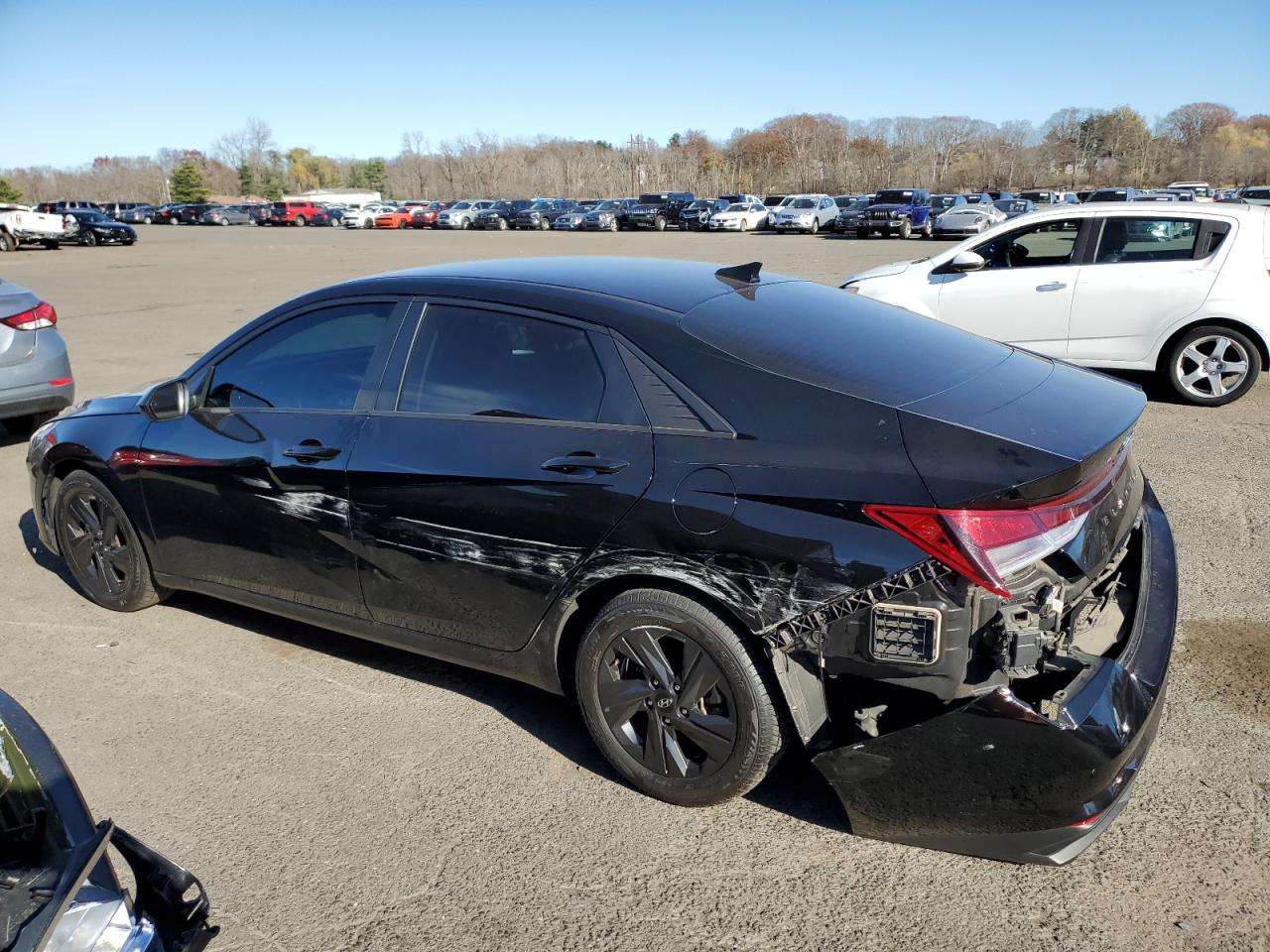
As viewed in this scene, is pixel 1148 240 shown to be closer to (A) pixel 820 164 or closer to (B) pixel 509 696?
(B) pixel 509 696

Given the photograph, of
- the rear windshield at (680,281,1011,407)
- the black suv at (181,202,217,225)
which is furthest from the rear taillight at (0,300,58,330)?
the black suv at (181,202,217,225)

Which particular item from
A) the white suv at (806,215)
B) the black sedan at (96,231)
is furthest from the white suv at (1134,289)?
the black sedan at (96,231)

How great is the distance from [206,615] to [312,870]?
219 centimetres

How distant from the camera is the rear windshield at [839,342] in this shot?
3020mm

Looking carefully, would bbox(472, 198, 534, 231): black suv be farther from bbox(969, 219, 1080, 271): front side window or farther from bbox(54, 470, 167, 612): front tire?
bbox(54, 470, 167, 612): front tire

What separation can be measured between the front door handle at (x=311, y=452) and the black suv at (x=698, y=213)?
150ft

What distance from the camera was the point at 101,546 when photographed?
15.5 feet

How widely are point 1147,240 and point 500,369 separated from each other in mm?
7387

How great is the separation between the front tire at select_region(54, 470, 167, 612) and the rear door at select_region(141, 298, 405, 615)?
10.8 inches

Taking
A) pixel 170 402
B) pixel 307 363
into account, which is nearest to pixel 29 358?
pixel 170 402

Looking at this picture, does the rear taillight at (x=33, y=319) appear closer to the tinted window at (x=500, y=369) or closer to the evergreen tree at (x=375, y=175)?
the tinted window at (x=500, y=369)

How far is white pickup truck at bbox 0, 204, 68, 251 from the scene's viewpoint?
3644cm

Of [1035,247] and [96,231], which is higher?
[96,231]

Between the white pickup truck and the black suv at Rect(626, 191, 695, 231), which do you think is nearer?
the white pickup truck
